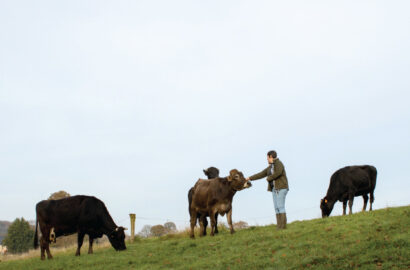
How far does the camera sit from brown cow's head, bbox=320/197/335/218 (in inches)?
925

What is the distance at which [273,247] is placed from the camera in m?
14.0

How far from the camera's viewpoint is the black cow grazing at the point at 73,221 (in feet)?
65.9

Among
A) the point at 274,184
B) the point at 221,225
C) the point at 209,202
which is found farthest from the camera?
the point at 221,225

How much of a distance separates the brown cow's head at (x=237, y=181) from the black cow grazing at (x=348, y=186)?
24.6 feet

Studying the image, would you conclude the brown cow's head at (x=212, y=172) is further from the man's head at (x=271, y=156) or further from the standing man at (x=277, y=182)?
the man's head at (x=271, y=156)

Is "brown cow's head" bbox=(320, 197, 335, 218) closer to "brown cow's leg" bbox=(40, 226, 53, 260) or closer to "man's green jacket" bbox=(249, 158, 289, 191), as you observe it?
"man's green jacket" bbox=(249, 158, 289, 191)

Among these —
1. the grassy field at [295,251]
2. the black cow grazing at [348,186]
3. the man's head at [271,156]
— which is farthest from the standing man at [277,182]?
the black cow grazing at [348,186]

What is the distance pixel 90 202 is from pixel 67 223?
4.37 ft

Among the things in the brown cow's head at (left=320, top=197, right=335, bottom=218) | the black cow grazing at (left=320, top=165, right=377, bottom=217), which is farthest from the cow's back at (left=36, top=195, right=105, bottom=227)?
the black cow grazing at (left=320, top=165, right=377, bottom=217)

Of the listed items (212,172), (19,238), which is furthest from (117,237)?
(19,238)

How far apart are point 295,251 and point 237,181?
5.08 meters

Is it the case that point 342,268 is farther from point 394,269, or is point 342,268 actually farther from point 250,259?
point 250,259

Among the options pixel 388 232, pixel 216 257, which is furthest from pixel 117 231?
pixel 388 232

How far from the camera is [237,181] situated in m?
17.7
